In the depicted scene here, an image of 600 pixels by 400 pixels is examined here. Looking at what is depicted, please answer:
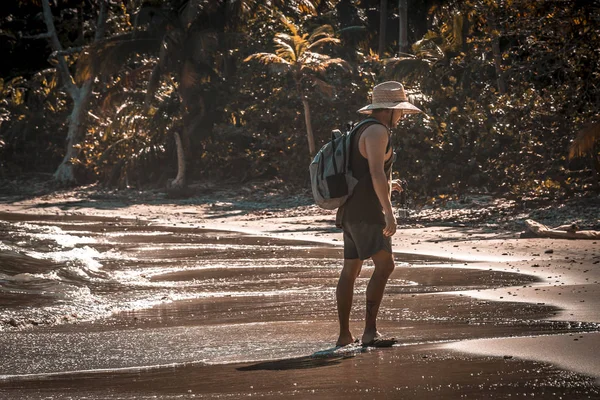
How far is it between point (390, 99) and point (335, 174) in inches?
23.6

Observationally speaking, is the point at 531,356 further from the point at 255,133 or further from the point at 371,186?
the point at 255,133

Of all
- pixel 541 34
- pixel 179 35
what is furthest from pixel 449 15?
pixel 541 34

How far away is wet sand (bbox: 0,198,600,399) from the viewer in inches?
205

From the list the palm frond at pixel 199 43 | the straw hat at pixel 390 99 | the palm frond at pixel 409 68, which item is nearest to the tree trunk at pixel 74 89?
the palm frond at pixel 199 43

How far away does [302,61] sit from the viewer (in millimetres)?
28188

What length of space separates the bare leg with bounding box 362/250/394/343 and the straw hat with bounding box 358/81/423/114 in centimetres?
87

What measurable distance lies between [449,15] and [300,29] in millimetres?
5021

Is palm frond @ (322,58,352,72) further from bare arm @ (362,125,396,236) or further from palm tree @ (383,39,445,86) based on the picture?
bare arm @ (362,125,396,236)

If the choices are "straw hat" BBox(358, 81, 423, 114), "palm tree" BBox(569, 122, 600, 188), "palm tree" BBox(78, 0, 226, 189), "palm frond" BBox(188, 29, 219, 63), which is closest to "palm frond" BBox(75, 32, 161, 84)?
"palm tree" BBox(78, 0, 226, 189)

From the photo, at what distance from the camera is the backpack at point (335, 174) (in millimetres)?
6484

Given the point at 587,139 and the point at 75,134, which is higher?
the point at 75,134

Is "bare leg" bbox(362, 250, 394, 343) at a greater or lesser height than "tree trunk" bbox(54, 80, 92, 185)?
lesser

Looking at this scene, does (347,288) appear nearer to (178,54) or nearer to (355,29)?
(178,54)

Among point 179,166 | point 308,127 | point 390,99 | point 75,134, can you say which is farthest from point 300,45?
point 390,99
